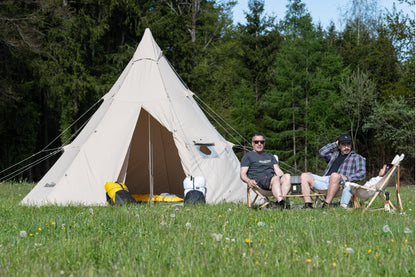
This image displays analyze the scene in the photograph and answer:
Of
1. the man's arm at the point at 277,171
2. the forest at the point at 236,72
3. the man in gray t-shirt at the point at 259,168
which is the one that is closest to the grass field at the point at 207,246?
the man in gray t-shirt at the point at 259,168

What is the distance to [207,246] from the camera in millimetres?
3355

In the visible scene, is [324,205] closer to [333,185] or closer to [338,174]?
[333,185]

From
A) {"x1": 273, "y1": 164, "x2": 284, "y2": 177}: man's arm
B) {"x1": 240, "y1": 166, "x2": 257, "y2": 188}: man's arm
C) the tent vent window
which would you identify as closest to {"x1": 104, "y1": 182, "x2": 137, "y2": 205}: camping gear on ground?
the tent vent window

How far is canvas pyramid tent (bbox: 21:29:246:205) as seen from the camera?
24.6 ft

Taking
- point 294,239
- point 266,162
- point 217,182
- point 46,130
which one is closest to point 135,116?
point 217,182

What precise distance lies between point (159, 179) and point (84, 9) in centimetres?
1103

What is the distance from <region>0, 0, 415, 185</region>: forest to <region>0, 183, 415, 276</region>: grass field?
11807mm

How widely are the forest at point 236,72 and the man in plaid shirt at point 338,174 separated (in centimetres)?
1133

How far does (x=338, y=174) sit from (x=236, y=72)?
65.3ft

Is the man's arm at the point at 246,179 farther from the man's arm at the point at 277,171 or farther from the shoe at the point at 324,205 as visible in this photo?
the shoe at the point at 324,205

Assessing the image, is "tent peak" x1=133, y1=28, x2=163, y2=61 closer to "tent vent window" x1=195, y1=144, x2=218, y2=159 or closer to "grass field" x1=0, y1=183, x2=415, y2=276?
"tent vent window" x1=195, y1=144, x2=218, y2=159

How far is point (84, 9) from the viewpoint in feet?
63.1

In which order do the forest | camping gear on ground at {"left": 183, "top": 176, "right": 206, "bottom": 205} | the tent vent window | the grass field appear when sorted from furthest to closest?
the forest, the tent vent window, camping gear on ground at {"left": 183, "top": 176, "right": 206, "bottom": 205}, the grass field

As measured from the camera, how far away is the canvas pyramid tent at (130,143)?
7.50m
